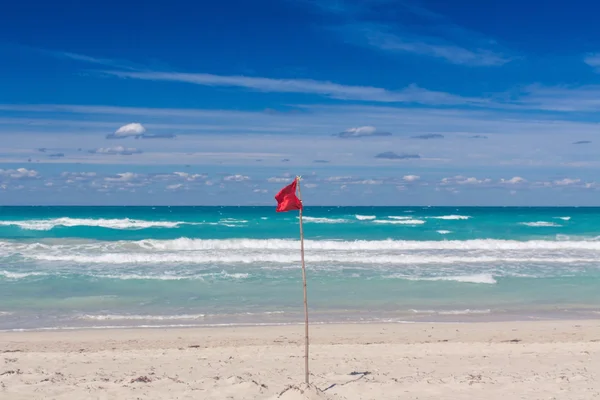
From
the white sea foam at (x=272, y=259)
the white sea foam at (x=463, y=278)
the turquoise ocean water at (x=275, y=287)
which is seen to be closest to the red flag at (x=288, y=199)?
the turquoise ocean water at (x=275, y=287)

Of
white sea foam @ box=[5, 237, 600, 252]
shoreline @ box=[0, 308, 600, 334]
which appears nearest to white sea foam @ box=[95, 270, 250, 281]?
shoreline @ box=[0, 308, 600, 334]

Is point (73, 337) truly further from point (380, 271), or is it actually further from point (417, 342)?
point (380, 271)

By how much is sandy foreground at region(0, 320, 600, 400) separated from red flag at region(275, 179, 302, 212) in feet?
6.93

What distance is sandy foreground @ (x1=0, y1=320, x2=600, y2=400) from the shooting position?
6.73 m

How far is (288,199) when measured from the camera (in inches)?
245

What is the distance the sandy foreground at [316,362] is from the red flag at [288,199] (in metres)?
2.11

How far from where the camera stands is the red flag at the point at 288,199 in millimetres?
6195

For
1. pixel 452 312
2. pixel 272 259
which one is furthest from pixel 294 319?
pixel 272 259

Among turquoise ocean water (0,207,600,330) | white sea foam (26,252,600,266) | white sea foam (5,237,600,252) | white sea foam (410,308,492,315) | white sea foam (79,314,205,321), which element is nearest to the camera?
white sea foam (79,314,205,321)

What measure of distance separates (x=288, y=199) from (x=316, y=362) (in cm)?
319

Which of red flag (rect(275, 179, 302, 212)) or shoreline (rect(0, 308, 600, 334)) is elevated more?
red flag (rect(275, 179, 302, 212))

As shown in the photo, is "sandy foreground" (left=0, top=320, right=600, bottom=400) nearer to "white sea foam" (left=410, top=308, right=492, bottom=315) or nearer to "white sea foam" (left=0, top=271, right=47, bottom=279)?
"white sea foam" (left=410, top=308, right=492, bottom=315)

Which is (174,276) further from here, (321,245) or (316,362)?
(321,245)

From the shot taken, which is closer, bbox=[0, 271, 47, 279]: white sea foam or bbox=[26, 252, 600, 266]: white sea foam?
bbox=[0, 271, 47, 279]: white sea foam
